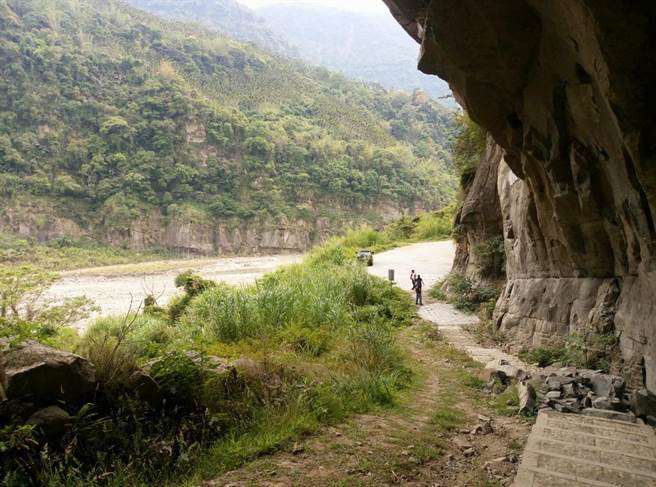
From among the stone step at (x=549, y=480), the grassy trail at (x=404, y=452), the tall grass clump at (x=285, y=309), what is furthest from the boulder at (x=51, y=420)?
the tall grass clump at (x=285, y=309)

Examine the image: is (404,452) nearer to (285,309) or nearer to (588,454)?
(588,454)

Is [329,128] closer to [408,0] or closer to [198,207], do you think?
[198,207]

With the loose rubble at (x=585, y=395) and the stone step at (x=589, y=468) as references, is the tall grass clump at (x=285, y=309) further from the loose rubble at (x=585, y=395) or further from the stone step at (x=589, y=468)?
the stone step at (x=589, y=468)

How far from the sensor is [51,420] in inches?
166

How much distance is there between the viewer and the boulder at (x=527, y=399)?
609 cm

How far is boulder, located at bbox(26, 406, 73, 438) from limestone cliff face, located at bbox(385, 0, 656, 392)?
616cm

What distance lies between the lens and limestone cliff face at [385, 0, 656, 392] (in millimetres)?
4441

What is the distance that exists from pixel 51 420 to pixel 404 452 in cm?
355

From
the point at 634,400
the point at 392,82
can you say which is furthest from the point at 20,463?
the point at 392,82

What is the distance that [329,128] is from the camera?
9712 cm

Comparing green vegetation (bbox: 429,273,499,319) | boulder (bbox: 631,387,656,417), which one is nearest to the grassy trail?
boulder (bbox: 631,387,656,417)

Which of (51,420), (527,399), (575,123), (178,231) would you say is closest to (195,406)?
(51,420)

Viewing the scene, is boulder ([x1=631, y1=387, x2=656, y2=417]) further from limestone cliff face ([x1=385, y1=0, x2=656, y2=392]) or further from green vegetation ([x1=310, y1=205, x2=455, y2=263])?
green vegetation ([x1=310, y1=205, x2=455, y2=263])

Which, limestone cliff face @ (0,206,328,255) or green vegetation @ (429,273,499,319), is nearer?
green vegetation @ (429,273,499,319)
